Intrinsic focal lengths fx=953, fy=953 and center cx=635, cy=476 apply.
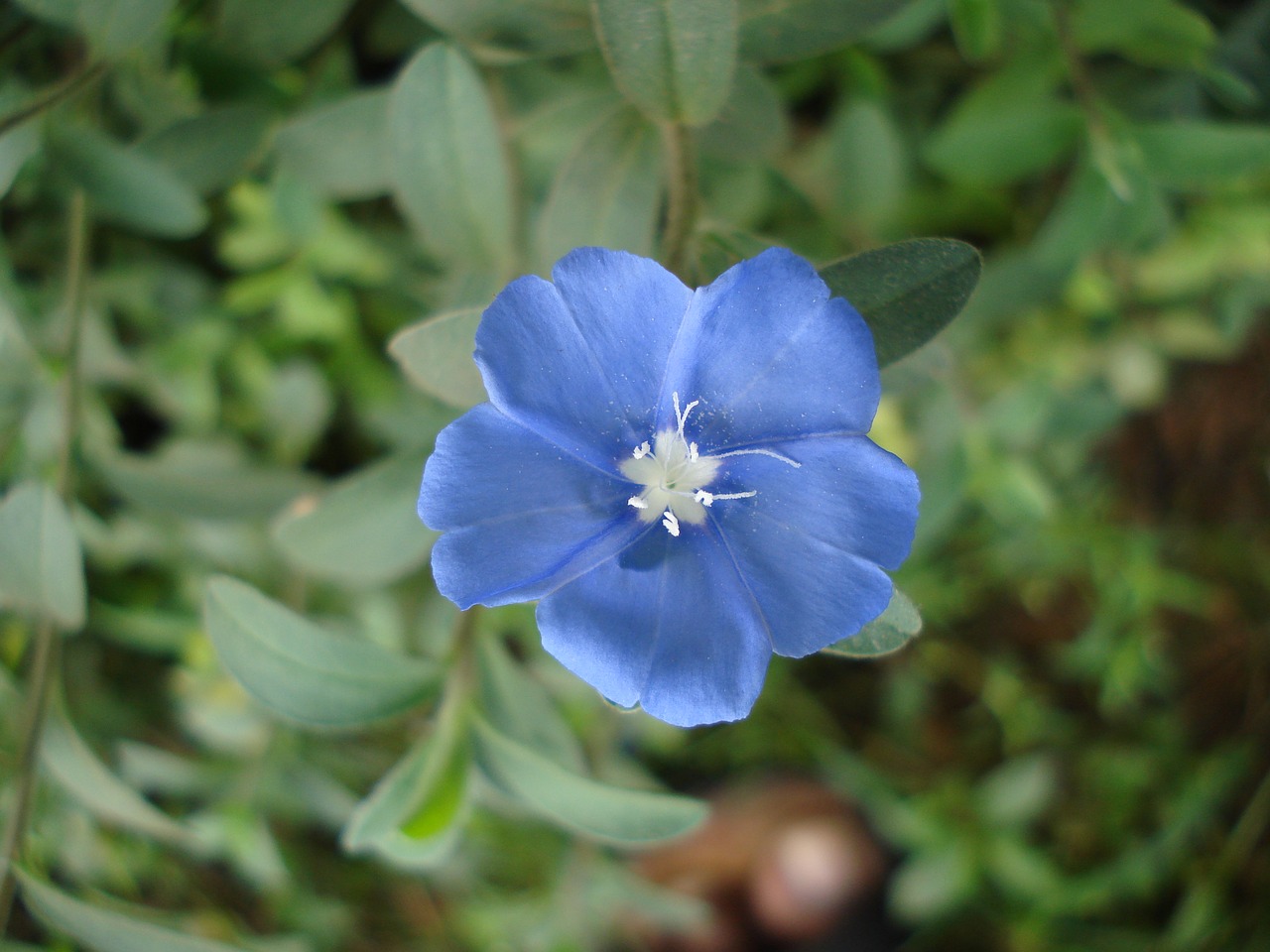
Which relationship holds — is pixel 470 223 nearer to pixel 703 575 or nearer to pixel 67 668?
pixel 703 575

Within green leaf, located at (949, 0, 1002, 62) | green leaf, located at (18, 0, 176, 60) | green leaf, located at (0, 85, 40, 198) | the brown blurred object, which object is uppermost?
green leaf, located at (18, 0, 176, 60)

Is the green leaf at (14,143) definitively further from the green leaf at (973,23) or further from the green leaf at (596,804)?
the green leaf at (973,23)

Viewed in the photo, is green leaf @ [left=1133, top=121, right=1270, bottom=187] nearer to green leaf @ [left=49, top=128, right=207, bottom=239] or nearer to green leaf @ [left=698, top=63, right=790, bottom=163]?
green leaf @ [left=698, top=63, right=790, bottom=163]

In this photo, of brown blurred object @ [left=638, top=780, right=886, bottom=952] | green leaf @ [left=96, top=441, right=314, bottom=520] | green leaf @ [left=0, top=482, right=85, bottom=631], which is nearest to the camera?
green leaf @ [left=0, top=482, right=85, bottom=631]

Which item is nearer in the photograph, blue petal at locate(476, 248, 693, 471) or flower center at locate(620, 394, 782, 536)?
blue petal at locate(476, 248, 693, 471)

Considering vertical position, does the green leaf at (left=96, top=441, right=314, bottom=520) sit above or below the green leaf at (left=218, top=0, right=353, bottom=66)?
below

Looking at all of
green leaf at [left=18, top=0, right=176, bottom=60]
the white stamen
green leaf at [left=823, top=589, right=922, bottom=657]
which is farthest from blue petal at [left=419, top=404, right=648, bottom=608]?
green leaf at [left=18, top=0, right=176, bottom=60]

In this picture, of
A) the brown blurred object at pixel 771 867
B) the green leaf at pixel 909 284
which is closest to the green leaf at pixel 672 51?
the green leaf at pixel 909 284

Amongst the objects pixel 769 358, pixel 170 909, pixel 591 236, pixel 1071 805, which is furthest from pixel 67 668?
pixel 1071 805
